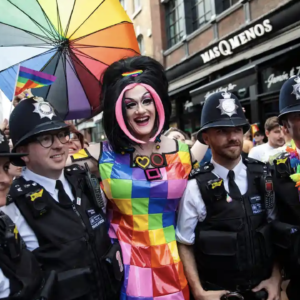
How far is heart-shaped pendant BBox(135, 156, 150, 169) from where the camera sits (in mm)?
2062

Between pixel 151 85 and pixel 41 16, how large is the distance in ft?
3.45

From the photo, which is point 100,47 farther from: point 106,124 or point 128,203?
point 128,203

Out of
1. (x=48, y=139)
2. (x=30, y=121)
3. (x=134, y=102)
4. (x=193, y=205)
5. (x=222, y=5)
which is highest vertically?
(x=222, y=5)

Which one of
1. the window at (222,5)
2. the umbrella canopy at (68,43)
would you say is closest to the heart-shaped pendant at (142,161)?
the umbrella canopy at (68,43)

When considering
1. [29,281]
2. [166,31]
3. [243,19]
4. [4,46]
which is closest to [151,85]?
[4,46]

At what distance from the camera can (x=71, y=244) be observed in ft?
5.47

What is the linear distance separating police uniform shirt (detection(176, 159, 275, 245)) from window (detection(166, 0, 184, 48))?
10237 millimetres

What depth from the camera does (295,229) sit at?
1849 millimetres

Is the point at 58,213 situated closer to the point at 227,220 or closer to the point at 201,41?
the point at 227,220

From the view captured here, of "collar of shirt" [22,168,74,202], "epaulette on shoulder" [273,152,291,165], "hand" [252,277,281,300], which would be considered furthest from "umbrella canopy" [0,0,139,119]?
"hand" [252,277,281,300]

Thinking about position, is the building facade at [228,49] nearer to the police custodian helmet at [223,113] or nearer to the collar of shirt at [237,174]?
the police custodian helmet at [223,113]

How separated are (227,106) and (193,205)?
2.12 ft

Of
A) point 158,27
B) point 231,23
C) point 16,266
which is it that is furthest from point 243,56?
point 16,266

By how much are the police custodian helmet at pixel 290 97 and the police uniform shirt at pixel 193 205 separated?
0.48 metres
